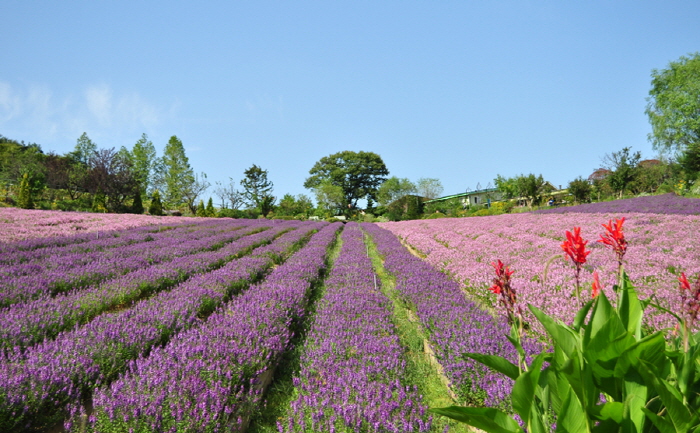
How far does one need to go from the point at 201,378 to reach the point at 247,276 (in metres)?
4.41

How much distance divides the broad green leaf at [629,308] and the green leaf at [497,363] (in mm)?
557

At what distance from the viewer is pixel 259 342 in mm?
3605

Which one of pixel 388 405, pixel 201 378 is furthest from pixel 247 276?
pixel 388 405

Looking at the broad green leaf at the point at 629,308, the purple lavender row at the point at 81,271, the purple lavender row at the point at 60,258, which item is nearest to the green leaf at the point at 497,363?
the broad green leaf at the point at 629,308

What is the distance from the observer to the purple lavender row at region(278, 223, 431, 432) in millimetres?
2414

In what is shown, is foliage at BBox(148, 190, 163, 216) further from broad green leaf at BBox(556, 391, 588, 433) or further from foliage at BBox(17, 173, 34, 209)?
broad green leaf at BBox(556, 391, 588, 433)

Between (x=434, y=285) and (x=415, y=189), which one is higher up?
(x=415, y=189)

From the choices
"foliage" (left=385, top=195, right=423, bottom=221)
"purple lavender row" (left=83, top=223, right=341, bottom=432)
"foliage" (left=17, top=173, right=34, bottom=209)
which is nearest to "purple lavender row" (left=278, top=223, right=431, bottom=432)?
"purple lavender row" (left=83, top=223, right=341, bottom=432)

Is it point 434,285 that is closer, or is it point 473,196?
Answer: point 434,285

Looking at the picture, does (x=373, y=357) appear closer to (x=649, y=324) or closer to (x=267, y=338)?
(x=267, y=338)

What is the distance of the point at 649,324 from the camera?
3758mm

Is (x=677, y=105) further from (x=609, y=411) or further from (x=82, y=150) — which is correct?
(x=82, y=150)

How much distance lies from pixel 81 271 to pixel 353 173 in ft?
210

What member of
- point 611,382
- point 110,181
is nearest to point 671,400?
point 611,382
